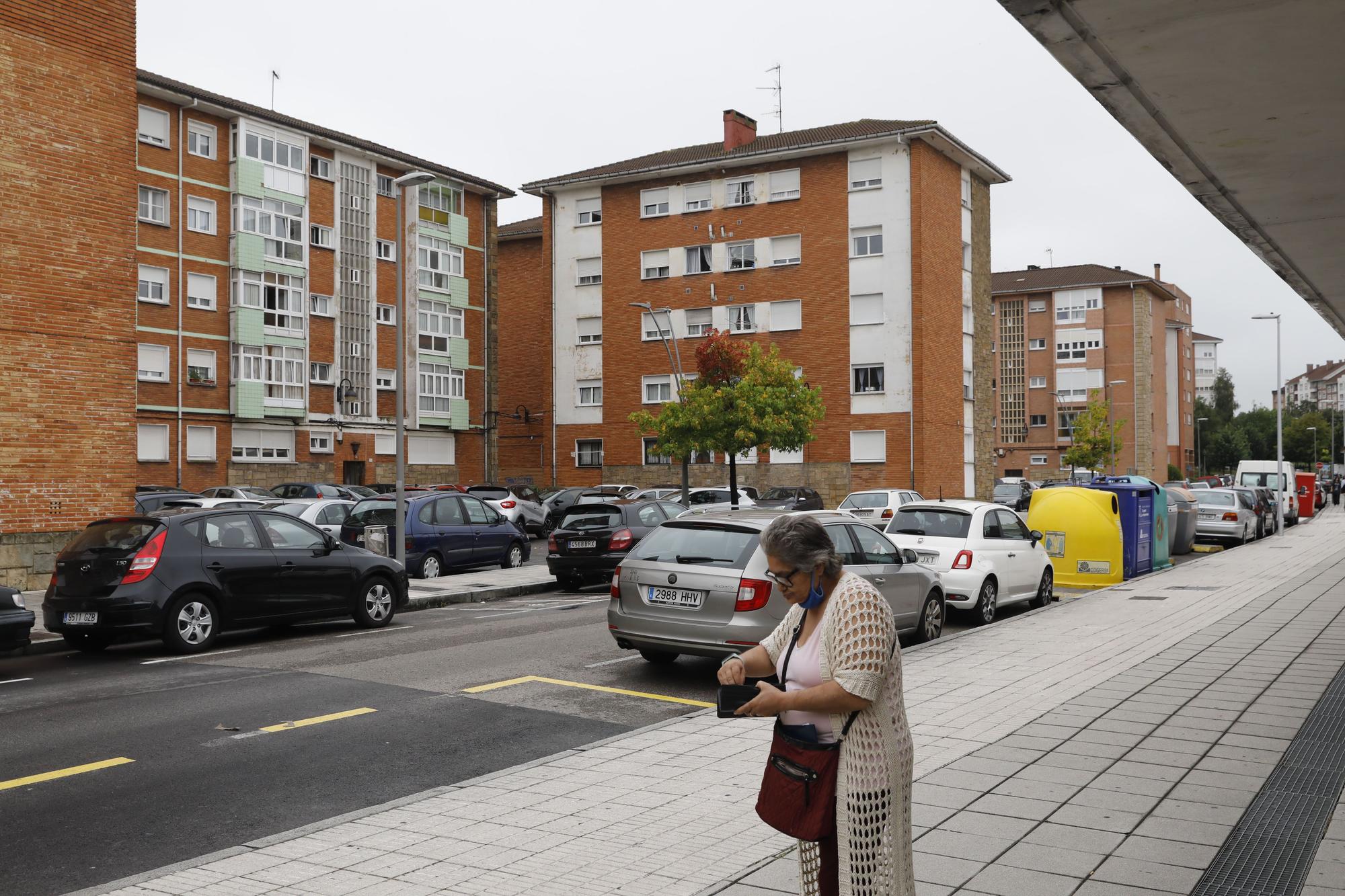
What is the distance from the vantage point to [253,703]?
925 centimetres

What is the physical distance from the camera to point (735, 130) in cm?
5134

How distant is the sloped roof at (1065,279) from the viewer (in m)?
81.5

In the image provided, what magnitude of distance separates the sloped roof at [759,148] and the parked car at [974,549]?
32085mm

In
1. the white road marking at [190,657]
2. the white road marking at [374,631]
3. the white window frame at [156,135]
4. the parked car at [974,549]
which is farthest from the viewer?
the white window frame at [156,135]

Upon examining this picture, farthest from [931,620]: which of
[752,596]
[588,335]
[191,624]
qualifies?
[588,335]

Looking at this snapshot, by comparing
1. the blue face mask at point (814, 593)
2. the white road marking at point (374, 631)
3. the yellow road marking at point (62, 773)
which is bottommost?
the white road marking at point (374, 631)

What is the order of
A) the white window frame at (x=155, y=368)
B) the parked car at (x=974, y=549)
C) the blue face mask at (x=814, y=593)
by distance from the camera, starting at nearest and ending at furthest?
the blue face mask at (x=814, y=593)
the parked car at (x=974, y=549)
the white window frame at (x=155, y=368)

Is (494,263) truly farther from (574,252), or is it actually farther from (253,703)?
(253,703)

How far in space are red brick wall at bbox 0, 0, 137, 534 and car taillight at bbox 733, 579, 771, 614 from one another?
12.0 m

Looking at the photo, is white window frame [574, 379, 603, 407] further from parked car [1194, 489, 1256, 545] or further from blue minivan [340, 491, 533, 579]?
blue minivan [340, 491, 533, 579]

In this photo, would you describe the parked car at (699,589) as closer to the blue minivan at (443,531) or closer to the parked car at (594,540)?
the parked car at (594,540)

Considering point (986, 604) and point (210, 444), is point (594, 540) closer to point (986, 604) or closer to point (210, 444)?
point (986, 604)

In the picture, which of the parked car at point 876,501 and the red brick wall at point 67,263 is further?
the parked car at point 876,501

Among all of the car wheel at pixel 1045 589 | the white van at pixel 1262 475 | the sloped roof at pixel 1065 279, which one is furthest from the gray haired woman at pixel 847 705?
the sloped roof at pixel 1065 279
